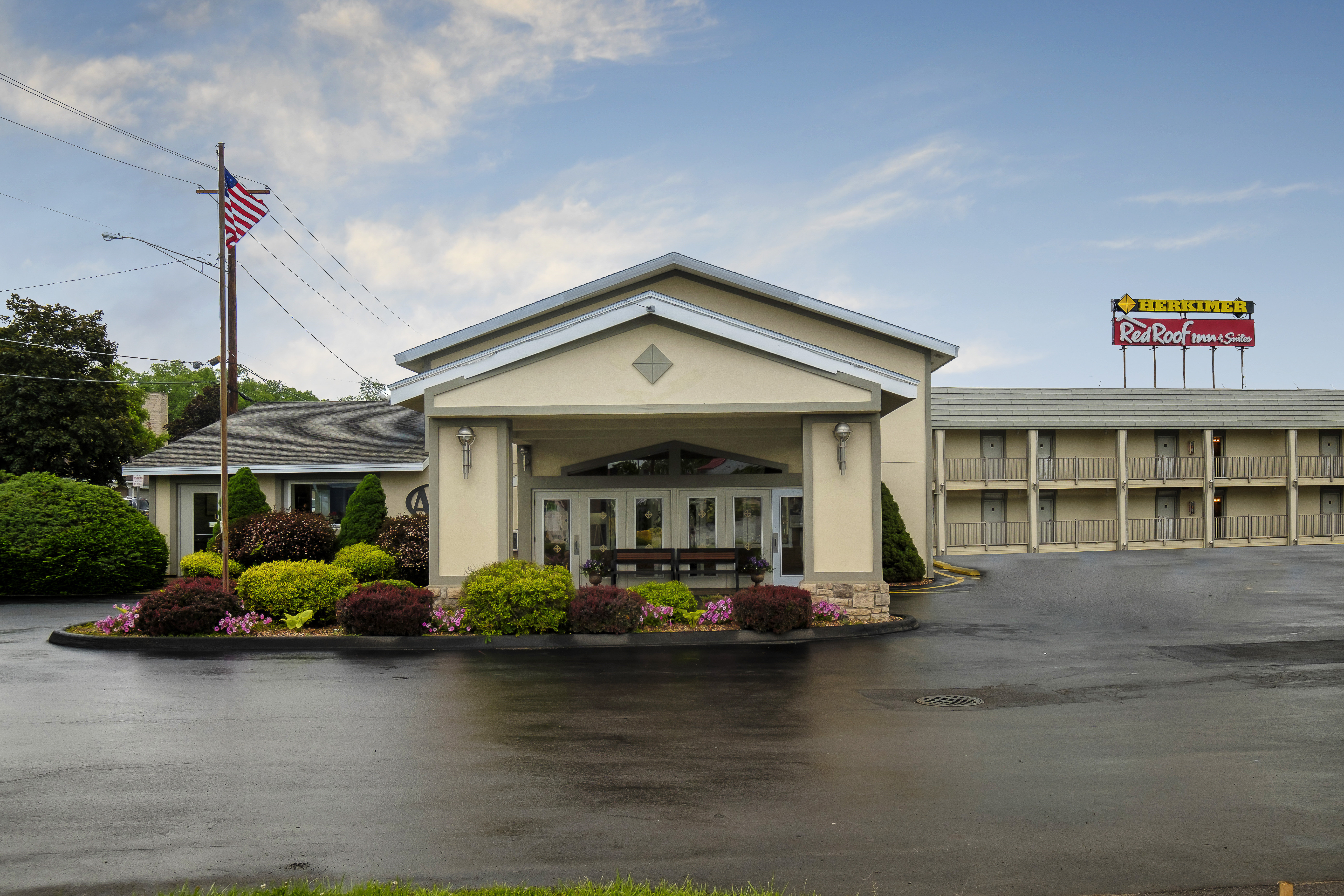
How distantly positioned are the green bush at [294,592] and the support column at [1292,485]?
40.3m

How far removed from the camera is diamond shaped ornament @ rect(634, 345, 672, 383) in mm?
16000

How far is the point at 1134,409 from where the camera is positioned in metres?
40.2

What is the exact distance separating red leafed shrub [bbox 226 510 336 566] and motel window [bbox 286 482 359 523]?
11.2 ft

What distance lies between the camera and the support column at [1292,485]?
41062 mm

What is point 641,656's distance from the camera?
44.7ft

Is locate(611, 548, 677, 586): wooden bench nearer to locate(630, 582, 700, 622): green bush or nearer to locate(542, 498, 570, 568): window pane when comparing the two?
locate(542, 498, 570, 568): window pane

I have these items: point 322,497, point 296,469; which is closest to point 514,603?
point 296,469

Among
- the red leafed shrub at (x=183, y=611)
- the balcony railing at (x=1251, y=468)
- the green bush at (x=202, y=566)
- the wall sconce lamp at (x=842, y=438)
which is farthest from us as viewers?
the balcony railing at (x=1251, y=468)

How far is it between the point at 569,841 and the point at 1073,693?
6919 mm

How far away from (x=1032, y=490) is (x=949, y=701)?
31362 millimetres

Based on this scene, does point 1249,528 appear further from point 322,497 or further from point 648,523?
point 322,497

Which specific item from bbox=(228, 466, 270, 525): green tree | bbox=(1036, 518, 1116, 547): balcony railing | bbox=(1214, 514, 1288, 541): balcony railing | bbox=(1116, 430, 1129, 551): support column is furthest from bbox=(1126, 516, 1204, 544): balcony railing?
bbox=(228, 466, 270, 525): green tree

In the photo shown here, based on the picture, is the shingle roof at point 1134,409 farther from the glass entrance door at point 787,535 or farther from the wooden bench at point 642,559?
the wooden bench at point 642,559

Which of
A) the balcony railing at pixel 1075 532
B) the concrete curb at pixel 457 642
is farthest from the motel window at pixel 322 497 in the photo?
the balcony railing at pixel 1075 532
